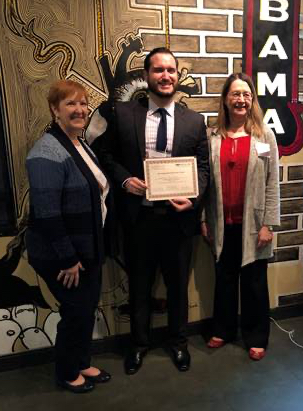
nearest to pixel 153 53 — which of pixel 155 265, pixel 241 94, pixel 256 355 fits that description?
pixel 241 94

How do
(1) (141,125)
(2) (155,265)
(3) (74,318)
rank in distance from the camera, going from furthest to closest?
1. (2) (155,265)
2. (1) (141,125)
3. (3) (74,318)

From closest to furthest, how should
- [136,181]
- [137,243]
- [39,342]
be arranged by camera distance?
[136,181] → [137,243] → [39,342]

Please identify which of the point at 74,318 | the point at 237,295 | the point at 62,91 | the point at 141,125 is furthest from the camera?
the point at 237,295

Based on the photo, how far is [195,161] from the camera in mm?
1875

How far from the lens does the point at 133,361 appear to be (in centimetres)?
207

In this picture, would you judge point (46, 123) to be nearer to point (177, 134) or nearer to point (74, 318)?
point (177, 134)

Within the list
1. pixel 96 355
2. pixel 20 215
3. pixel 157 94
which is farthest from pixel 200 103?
pixel 96 355

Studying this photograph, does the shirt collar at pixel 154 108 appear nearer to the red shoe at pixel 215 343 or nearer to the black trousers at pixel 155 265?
the black trousers at pixel 155 265

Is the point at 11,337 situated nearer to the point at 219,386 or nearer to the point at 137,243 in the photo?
the point at 137,243

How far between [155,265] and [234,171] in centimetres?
65

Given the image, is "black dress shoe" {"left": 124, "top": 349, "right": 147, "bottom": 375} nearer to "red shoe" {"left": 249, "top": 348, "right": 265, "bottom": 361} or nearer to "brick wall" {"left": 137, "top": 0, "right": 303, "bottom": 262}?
"red shoe" {"left": 249, "top": 348, "right": 265, "bottom": 361}

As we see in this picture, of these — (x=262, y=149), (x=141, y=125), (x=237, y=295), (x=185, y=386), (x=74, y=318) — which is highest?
(x=141, y=125)

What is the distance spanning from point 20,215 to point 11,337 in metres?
0.68

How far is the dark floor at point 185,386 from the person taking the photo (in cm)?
181
